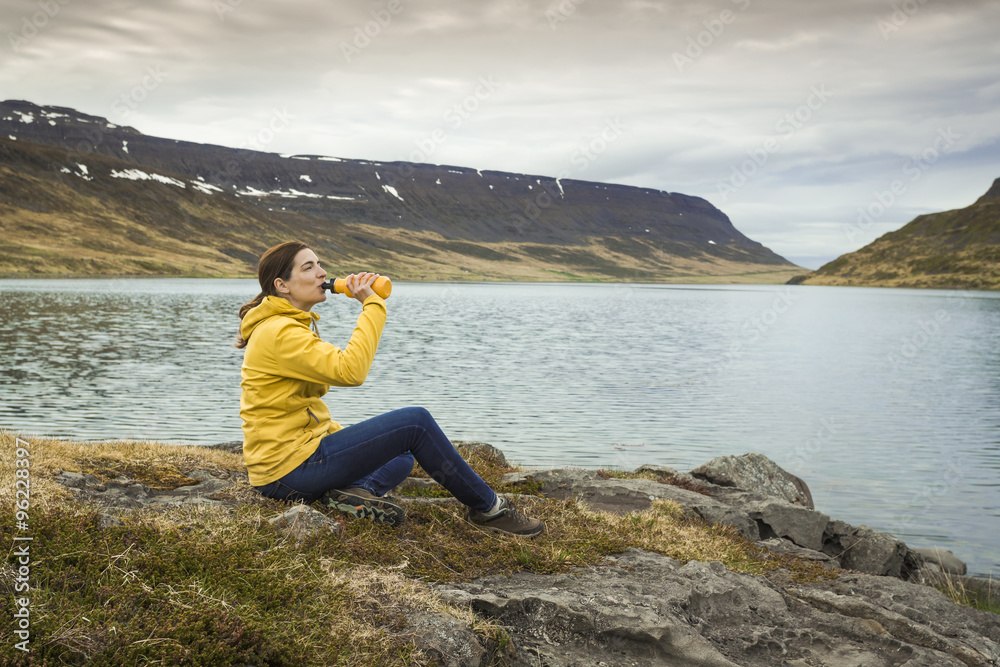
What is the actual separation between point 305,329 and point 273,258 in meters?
0.75

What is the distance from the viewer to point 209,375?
2841 centimetres

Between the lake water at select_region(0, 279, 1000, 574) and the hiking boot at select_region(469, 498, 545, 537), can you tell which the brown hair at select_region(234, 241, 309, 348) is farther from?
the lake water at select_region(0, 279, 1000, 574)

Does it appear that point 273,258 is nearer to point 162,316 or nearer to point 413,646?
point 413,646

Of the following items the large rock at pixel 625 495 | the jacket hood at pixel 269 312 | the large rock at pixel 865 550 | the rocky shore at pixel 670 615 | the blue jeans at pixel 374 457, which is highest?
the jacket hood at pixel 269 312

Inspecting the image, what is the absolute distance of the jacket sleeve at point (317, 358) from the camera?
5.80m

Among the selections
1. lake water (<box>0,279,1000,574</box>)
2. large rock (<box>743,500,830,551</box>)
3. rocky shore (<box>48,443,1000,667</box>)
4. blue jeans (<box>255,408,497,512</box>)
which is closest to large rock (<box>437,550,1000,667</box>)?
rocky shore (<box>48,443,1000,667</box>)

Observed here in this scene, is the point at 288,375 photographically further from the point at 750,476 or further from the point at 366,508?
the point at 750,476

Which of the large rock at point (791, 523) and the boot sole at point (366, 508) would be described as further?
the large rock at point (791, 523)

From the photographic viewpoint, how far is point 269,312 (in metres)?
6.09

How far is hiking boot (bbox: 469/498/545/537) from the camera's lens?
6781 mm

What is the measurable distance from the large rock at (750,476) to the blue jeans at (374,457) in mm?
7500

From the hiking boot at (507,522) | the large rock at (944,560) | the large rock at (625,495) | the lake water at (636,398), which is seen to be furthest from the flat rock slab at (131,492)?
the large rock at (944,560)

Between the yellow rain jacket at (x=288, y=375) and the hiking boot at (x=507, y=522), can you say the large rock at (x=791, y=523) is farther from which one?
the yellow rain jacket at (x=288, y=375)

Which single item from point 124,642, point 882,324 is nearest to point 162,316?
point 124,642
